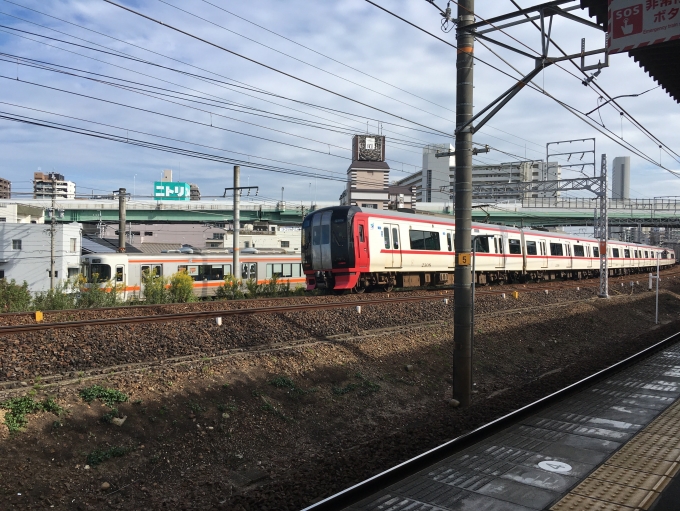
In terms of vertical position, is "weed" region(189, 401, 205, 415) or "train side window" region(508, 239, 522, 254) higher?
"train side window" region(508, 239, 522, 254)

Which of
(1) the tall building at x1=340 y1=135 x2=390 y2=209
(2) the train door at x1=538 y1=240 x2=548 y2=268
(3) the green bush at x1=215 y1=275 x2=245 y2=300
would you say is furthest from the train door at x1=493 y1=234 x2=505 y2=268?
(1) the tall building at x1=340 y1=135 x2=390 y2=209

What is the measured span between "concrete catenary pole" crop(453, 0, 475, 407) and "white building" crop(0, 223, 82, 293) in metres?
36.3

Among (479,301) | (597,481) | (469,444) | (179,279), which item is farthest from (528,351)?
(179,279)

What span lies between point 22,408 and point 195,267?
26.2 metres

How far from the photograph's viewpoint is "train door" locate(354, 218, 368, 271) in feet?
60.1

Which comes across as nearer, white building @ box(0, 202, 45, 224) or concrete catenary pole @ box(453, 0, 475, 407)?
concrete catenary pole @ box(453, 0, 475, 407)

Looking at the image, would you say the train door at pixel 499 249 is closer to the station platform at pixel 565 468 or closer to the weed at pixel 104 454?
the station platform at pixel 565 468

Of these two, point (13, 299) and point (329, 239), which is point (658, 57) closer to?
point (329, 239)

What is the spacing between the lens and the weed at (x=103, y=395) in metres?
7.59

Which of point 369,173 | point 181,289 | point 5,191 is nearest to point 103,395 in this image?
point 181,289

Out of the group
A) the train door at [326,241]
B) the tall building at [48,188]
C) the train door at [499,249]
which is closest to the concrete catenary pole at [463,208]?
the train door at [326,241]

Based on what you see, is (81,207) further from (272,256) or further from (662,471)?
(662,471)

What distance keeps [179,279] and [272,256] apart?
12.9 meters

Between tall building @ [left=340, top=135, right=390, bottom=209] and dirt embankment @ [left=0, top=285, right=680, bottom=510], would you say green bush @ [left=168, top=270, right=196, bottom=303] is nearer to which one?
dirt embankment @ [left=0, top=285, right=680, bottom=510]
